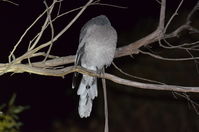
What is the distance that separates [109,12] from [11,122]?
304 centimetres

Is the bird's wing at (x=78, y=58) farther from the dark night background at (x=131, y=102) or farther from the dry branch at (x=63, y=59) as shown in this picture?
the dark night background at (x=131, y=102)

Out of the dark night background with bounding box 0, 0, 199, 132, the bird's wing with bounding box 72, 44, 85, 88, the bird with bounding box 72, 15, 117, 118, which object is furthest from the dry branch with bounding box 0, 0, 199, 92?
the dark night background with bounding box 0, 0, 199, 132

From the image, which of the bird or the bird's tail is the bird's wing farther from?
the bird's tail

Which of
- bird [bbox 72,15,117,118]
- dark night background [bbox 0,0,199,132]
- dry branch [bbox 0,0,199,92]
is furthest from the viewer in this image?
dark night background [bbox 0,0,199,132]

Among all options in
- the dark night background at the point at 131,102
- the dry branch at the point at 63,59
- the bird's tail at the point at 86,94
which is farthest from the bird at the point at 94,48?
the dark night background at the point at 131,102

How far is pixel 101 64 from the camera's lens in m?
3.30

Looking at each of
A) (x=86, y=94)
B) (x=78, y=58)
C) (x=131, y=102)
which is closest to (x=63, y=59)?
(x=78, y=58)

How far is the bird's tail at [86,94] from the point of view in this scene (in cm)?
303

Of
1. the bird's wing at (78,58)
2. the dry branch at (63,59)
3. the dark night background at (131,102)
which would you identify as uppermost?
the dark night background at (131,102)

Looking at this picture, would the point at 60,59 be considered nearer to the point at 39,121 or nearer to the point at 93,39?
the point at 93,39

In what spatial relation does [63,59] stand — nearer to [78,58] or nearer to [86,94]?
[78,58]

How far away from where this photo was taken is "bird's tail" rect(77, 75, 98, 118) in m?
3.03

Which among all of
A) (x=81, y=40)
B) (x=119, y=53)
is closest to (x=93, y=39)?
(x=81, y=40)

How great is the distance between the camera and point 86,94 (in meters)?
3.17
